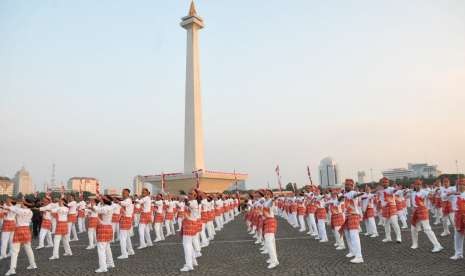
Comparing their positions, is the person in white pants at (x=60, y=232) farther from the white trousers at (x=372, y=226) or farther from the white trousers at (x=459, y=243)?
the white trousers at (x=459, y=243)

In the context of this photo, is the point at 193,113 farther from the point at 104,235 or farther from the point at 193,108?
the point at 104,235

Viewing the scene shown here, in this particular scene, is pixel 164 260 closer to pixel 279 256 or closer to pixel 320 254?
Result: pixel 279 256

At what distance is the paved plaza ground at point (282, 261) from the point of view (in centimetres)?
921

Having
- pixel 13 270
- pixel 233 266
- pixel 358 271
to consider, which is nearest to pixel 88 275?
pixel 13 270

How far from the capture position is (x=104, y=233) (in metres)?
10.3

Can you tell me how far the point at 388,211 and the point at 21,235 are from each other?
11832 millimetres

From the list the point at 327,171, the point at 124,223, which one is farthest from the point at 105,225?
the point at 327,171

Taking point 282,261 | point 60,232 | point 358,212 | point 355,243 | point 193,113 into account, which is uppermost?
point 193,113

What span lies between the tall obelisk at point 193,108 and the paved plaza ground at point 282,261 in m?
44.6

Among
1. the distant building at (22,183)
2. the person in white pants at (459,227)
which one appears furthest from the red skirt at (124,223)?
the distant building at (22,183)

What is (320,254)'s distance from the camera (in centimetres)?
1189

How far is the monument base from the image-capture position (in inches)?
2425

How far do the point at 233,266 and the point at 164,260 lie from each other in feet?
8.16

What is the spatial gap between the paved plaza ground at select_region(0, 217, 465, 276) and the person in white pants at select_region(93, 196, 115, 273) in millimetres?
302
